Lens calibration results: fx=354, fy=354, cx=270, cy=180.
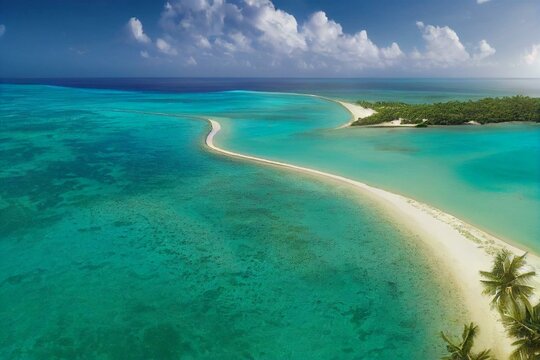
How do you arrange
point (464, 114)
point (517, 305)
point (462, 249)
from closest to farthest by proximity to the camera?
point (517, 305) < point (462, 249) < point (464, 114)

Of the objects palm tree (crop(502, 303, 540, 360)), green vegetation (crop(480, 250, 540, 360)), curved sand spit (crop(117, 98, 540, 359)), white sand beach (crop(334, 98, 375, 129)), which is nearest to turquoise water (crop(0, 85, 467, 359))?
curved sand spit (crop(117, 98, 540, 359))

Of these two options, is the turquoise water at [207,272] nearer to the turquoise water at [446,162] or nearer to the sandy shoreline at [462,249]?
the sandy shoreline at [462,249]

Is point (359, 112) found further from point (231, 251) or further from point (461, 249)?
point (231, 251)

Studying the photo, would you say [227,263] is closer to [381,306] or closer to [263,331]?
[263,331]

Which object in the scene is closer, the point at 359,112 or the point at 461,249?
the point at 461,249

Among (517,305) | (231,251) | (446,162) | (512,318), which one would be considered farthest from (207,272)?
(446,162)

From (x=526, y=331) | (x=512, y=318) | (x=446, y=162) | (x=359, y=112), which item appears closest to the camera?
Result: (x=526, y=331)
